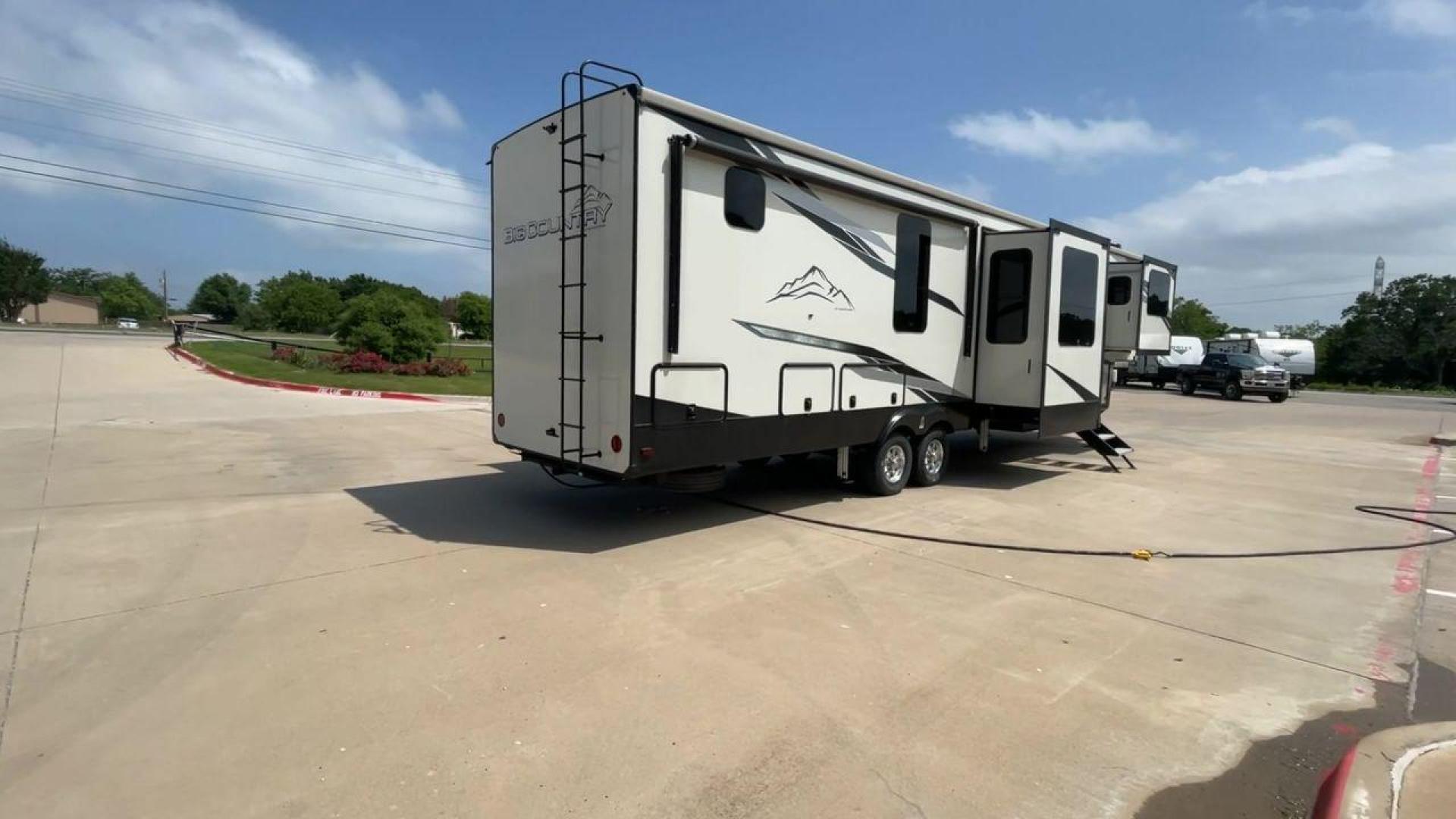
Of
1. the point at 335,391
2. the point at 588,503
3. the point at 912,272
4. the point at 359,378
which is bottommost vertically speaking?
the point at 588,503

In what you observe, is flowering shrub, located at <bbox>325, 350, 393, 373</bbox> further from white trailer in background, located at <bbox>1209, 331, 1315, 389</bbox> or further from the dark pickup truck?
white trailer in background, located at <bbox>1209, 331, 1315, 389</bbox>

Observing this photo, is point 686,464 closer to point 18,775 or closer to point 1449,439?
point 18,775

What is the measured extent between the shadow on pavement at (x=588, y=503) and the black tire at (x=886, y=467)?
0.55ft

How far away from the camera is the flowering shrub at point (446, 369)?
24562mm

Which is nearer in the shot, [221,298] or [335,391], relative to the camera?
[335,391]

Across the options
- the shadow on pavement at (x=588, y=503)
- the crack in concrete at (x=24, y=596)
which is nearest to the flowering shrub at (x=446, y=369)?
the crack in concrete at (x=24, y=596)

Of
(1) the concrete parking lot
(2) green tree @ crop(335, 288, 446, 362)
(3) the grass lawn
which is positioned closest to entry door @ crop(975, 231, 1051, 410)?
(1) the concrete parking lot

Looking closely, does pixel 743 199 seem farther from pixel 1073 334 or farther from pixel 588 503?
pixel 1073 334

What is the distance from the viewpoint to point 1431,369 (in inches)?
2004

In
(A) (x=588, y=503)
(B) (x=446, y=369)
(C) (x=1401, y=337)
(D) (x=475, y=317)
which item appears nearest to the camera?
(A) (x=588, y=503)

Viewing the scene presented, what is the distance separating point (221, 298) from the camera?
438 ft

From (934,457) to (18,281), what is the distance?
380 feet

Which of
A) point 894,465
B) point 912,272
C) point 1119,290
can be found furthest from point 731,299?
point 1119,290

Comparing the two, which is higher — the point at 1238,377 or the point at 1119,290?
the point at 1119,290
